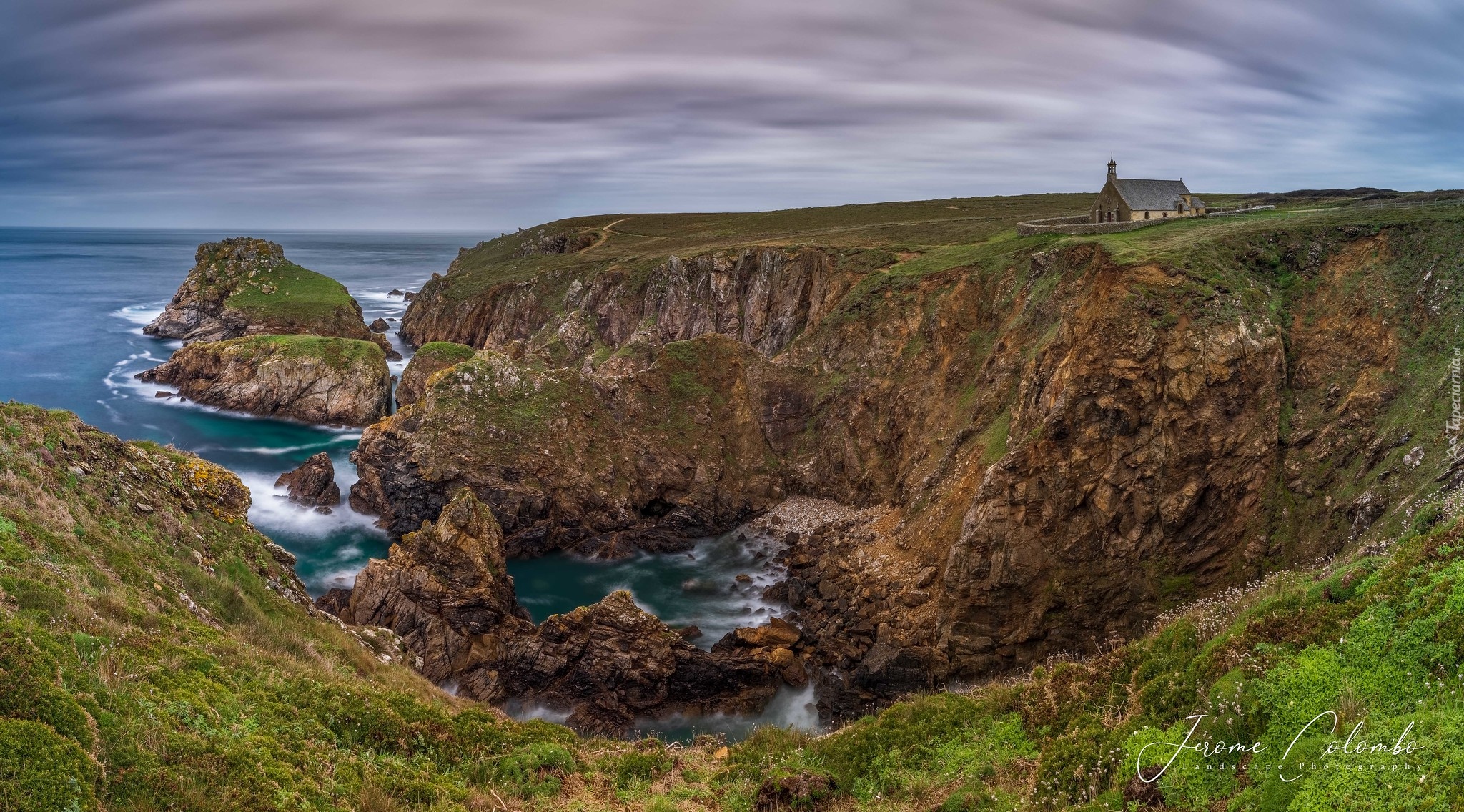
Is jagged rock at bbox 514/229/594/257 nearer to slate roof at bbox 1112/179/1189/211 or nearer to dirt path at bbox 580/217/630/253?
dirt path at bbox 580/217/630/253

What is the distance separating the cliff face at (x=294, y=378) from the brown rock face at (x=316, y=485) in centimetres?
1875

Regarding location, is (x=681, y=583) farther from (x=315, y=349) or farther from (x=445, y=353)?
(x=315, y=349)

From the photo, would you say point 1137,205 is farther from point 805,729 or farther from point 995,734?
point 995,734

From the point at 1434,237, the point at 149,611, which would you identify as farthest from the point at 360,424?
the point at 1434,237

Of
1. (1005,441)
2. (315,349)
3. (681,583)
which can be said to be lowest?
(681,583)

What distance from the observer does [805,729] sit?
92.5 ft

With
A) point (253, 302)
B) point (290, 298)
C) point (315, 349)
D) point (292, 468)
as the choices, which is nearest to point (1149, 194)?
point (292, 468)

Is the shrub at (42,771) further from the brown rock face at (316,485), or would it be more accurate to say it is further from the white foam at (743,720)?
the brown rock face at (316,485)

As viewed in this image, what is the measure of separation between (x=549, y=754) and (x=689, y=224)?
109 m

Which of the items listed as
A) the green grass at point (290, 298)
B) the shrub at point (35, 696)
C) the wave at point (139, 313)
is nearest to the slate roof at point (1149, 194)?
the shrub at point (35, 696)

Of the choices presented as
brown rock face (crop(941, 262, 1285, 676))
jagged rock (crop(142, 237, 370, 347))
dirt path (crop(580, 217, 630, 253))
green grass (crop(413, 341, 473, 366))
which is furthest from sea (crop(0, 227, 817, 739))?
dirt path (crop(580, 217, 630, 253))

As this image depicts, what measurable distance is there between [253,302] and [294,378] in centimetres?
2969

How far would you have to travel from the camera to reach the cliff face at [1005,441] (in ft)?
95.7

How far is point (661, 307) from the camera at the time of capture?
72438 millimetres
